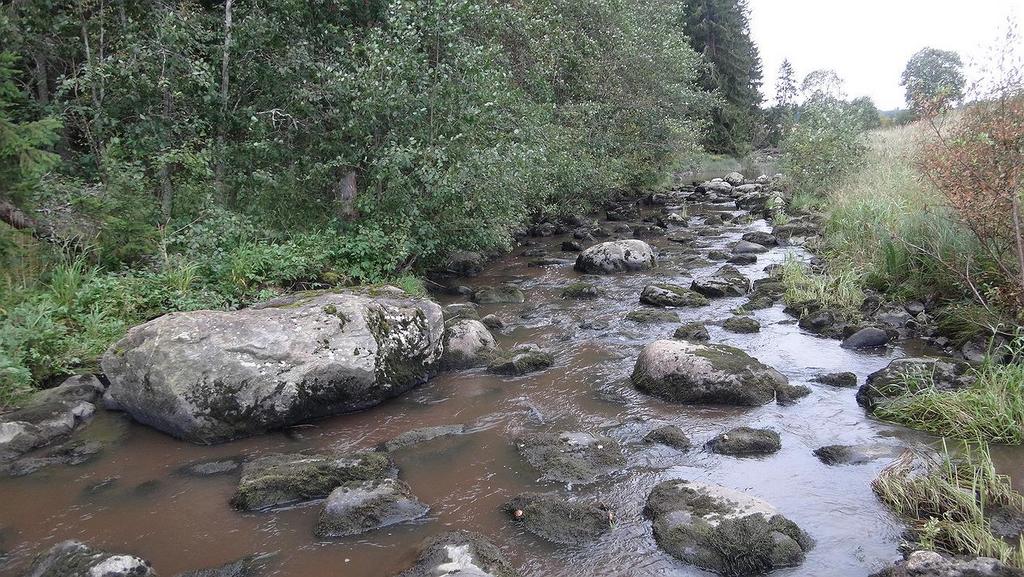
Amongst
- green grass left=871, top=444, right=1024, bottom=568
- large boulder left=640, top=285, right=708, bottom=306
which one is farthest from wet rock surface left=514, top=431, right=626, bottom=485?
large boulder left=640, top=285, right=708, bottom=306

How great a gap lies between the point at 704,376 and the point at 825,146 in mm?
16121

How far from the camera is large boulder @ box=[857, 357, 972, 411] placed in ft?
23.2

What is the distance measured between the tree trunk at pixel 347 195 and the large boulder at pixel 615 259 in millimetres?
5805

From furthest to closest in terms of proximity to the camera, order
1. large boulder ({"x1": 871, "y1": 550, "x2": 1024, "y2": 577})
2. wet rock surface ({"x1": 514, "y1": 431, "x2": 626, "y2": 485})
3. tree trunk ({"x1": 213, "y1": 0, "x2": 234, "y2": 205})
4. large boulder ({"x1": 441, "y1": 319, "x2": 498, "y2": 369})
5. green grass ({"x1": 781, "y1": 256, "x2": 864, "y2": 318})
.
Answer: tree trunk ({"x1": 213, "y1": 0, "x2": 234, "y2": 205}) → green grass ({"x1": 781, "y1": 256, "x2": 864, "y2": 318}) → large boulder ({"x1": 441, "y1": 319, "x2": 498, "y2": 369}) → wet rock surface ({"x1": 514, "y1": 431, "x2": 626, "y2": 485}) → large boulder ({"x1": 871, "y1": 550, "x2": 1024, "y2": 577})

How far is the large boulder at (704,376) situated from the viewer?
7449 mm

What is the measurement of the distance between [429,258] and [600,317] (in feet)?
13.5

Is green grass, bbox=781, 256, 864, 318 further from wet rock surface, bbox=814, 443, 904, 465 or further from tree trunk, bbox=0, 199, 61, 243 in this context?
tree trunk, bbox=0, 199, 61, 243

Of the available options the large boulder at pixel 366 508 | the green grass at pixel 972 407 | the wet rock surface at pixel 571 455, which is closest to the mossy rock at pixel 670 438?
the wet rock surface at pixel 571 455

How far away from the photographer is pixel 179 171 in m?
11.8

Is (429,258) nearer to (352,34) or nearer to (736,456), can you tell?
(352,34)

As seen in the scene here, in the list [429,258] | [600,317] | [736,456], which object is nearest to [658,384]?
[736,456]

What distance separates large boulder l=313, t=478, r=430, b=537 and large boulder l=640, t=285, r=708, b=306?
24.9ft

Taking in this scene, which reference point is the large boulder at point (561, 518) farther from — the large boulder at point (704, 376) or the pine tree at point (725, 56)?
the pine tree at point (725, 56)

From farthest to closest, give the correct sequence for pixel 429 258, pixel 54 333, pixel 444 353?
pixel 429 258 → pixel 444 353 → pixel 54 333
